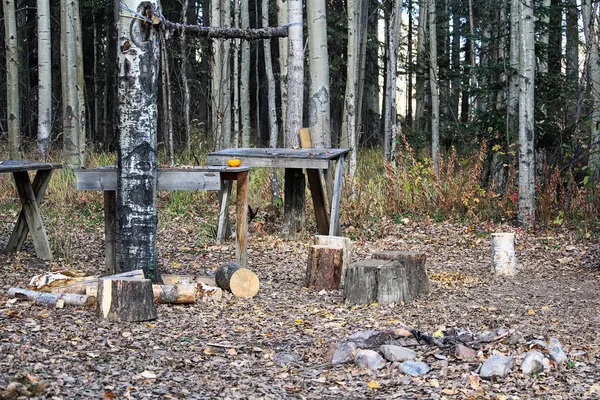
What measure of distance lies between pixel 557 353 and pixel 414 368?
3.00 feet

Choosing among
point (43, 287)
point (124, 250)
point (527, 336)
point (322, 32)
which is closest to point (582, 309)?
point (527, 336)

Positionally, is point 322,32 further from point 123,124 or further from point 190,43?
point 190,43

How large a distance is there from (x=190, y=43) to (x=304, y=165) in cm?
1177

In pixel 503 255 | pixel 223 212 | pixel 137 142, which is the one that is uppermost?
pixel 137 142

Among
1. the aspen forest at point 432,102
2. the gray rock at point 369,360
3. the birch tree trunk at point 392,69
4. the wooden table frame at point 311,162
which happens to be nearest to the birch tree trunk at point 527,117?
the aspen forest at point 432,102

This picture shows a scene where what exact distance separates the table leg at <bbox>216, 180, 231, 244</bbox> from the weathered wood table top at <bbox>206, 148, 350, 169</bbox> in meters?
0.71

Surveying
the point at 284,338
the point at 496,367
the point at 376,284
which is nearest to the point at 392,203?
the point at 376,284

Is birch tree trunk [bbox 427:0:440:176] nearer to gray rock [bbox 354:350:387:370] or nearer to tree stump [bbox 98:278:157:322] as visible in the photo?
tree stump [bbox 98:278:157:322]

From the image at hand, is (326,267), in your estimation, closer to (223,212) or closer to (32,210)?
(223,212)

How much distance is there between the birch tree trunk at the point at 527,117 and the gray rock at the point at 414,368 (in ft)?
21.9

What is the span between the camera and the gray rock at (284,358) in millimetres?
4758

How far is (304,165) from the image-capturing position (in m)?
8.62

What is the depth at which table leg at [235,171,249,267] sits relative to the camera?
7207 mm

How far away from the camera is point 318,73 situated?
420 inches
